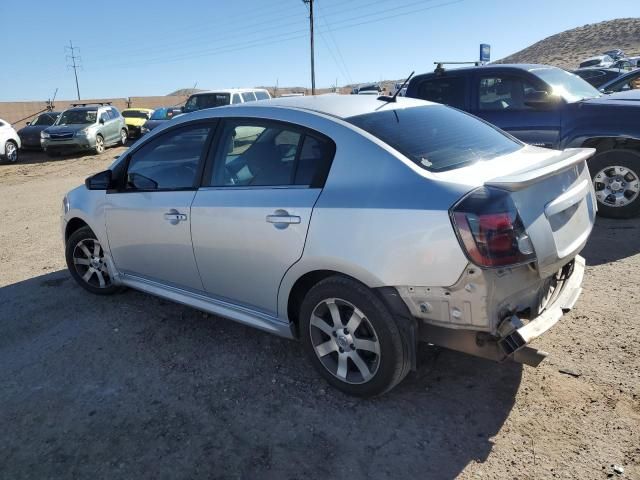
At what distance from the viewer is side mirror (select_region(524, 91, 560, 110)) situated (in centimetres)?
631

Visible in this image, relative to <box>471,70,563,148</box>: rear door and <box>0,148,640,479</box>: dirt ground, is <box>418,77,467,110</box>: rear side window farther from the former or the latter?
<box>0,148,640,479</box>: dirt ground

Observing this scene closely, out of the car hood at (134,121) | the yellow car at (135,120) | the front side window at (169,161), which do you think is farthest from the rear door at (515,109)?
the car hood at (134,121)

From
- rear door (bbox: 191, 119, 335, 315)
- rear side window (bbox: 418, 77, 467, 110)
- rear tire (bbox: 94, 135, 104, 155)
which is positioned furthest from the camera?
rear tire (bbox: 94, 135, 104, 155)

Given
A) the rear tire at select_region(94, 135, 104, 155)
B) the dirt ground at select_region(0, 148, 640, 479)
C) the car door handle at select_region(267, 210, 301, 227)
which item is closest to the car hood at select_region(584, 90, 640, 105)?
the dirt ground at select_region(0, 148, 640, 479)

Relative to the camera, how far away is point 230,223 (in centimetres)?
331

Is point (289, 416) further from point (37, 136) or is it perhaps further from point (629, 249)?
point (37, 136)

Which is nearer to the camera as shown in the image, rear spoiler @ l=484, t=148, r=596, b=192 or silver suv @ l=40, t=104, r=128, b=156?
rear spoiler @ l=484, t=148, r=596, b=192

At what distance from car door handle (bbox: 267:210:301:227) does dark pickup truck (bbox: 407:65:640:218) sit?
4647 millimetres

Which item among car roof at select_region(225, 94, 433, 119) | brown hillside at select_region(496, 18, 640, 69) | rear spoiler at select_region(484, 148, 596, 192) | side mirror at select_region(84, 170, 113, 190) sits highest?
brown hillside at select_region(496, 18, 640, 69)

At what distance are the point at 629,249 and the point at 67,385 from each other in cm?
525

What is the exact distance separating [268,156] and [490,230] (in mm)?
1545

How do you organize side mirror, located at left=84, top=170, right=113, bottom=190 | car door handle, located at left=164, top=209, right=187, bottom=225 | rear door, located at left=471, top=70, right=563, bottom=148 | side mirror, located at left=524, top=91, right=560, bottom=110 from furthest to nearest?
1. rear door, located at left=471, top=70, right=563, bottom=148
2. side mirror, located at left=524, top=91, right=560, bottom=110
3. side mirror, located at left=84, top=170, right=113, bottom=190
4. car door handle, located at left=164, top=209, right=187, bottom=225

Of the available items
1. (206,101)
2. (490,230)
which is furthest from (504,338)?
(206,101)

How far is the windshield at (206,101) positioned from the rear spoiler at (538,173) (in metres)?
14.2
